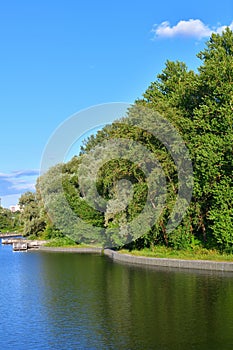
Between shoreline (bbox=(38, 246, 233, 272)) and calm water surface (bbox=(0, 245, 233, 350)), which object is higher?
shoreline (bbox=(38, 246, 233, 272))

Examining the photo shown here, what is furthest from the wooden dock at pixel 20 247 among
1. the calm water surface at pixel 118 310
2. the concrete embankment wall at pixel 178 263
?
the calm water surface at pixel 118 310

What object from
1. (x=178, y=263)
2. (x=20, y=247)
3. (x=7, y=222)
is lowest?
(x=178, y=263)

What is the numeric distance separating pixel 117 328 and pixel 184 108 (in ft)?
82.4

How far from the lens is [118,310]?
66.7 ft

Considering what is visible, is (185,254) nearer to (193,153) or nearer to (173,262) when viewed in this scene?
(173,262)

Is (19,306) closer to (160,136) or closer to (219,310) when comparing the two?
(219,310)

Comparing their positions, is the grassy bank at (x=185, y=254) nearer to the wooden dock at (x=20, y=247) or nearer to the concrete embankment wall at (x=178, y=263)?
the concrete embankment wall at (x=178, y=263)

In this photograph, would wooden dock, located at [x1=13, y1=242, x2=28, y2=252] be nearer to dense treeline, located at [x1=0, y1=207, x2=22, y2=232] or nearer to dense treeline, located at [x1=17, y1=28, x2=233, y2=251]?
dense treeline, located at [x1=17, y1=28, x2=233, y2=251]

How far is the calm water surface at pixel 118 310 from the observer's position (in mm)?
15749

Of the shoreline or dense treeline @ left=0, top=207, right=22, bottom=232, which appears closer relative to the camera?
the shoreline

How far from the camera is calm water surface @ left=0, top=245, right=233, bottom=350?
15.7 meters

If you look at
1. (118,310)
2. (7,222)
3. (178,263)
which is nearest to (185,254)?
(178,263)

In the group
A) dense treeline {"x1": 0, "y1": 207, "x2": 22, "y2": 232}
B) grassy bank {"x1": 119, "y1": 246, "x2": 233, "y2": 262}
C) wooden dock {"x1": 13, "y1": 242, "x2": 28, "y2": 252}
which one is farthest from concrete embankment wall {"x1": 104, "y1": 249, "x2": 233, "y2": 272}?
dense treeline {"x1": 0, "y1": 207, "x2": 22, "y2": 232}

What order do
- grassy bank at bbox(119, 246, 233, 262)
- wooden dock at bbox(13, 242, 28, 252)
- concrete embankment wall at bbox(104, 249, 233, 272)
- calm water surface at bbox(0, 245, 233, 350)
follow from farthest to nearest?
1. wooden dock at bbox(13, 242, 28, 252)
2. grassy bank at bbox(119, 246, 233, 262)
3. concrete embankment wall at bbox(104, 249, 233, 272)
4. calm water surface at bbox(0, 245, 233, 350)
